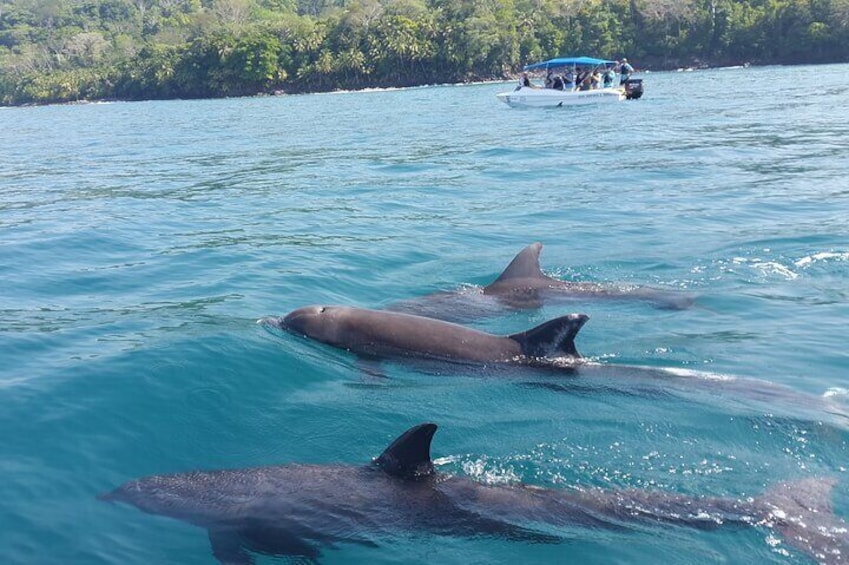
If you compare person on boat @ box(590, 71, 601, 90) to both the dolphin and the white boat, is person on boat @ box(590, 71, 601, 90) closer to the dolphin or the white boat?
the white boat

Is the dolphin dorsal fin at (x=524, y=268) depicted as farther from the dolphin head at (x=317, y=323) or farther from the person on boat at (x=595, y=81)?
the person on boat at (x=595, y=81)

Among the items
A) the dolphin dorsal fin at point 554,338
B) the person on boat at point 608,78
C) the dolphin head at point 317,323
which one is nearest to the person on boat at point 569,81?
the person on boat at point 608,78

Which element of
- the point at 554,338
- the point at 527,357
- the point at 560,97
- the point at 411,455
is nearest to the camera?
the point at 411,455

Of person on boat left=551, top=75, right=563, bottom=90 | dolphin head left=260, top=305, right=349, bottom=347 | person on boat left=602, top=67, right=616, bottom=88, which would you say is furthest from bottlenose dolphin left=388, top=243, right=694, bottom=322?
person on boat left=602, top=67, right=616, bottom=88

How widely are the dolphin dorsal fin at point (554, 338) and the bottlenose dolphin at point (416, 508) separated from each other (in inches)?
107

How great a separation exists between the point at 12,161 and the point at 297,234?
23.9 m

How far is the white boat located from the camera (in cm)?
5384

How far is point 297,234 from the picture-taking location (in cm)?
1773

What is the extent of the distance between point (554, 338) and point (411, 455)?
126 inches

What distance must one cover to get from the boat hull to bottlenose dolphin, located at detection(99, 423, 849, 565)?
160 feet

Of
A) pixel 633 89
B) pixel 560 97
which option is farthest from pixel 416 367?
pixel 633 89

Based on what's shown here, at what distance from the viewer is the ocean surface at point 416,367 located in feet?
23.2

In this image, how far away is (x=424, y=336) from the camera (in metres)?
10.2

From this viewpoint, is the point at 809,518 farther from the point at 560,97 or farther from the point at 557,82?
the point at 557,82
